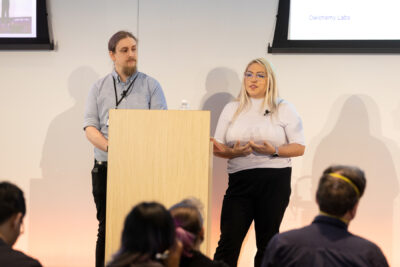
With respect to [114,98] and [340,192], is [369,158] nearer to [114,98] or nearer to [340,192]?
[114,98]

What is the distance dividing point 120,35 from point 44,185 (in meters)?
1.69

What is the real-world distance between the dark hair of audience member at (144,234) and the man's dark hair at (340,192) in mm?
718

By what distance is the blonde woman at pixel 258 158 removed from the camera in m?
3.57

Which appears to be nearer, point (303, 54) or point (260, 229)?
point (260, 229)

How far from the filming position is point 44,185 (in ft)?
15.3

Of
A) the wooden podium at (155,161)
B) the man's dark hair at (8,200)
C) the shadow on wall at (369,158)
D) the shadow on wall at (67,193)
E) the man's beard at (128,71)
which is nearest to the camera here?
the man's dark hair at (8,200)

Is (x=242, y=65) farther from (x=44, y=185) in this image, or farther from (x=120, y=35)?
(x=44, y=185)

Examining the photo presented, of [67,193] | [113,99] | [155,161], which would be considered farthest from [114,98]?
[67,193]

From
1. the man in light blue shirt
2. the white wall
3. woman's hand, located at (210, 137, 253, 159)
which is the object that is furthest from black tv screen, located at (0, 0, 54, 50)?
woman's hand, located at (210, 137, 253, 159)

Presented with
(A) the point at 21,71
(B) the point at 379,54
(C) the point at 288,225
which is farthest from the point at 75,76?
(B) the point at 379,54

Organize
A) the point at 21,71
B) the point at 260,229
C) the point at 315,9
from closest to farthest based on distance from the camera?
the point at 260,229
the point at 315,9
the point at 21,71

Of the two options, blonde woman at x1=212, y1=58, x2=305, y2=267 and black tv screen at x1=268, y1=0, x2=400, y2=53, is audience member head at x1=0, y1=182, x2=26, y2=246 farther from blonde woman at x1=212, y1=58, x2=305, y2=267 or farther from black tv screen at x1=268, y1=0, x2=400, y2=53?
black tv screen at x1=268, y1=0, x2=400, y2=53

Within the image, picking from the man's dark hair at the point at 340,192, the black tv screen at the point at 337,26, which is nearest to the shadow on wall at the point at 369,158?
the black tv screen at the point at 337,26

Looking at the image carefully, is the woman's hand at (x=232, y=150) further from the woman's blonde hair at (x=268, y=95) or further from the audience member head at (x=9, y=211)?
the audience member head at (x=9, y=211)
